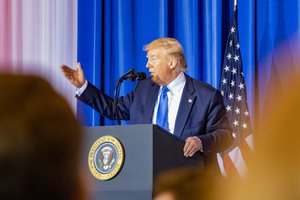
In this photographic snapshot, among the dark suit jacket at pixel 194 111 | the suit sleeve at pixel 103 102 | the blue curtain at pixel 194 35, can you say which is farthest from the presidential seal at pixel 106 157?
the blue curtain at pixel 194 35

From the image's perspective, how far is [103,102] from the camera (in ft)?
13.8

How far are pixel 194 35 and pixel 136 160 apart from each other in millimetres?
2806

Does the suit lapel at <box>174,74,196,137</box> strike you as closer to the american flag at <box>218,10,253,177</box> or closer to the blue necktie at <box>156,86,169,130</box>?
the blue necktie at <box>156,86,169,130</box>

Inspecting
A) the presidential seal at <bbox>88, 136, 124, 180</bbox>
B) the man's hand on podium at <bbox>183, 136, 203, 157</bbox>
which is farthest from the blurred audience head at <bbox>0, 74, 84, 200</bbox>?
the man's hand on podium at <bbox>183, 136, 203, 157</bbox>

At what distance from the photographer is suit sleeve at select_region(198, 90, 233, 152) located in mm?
3557

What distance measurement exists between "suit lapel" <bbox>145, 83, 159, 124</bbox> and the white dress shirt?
2 cm

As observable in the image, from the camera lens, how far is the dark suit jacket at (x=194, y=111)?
3743 mm

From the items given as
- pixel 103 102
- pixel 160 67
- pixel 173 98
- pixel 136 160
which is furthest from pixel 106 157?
pixel 160 67

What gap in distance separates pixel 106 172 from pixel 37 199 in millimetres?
2613

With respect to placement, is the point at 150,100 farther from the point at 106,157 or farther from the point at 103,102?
the point at 106,157

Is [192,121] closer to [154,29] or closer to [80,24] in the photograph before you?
[154,29]

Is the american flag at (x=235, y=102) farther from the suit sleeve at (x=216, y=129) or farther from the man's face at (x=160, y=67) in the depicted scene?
the suit sleeve at (x=216, y=129)

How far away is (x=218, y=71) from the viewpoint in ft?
18.2

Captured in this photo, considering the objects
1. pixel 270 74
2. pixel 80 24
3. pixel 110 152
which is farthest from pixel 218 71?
pixel 110 152
